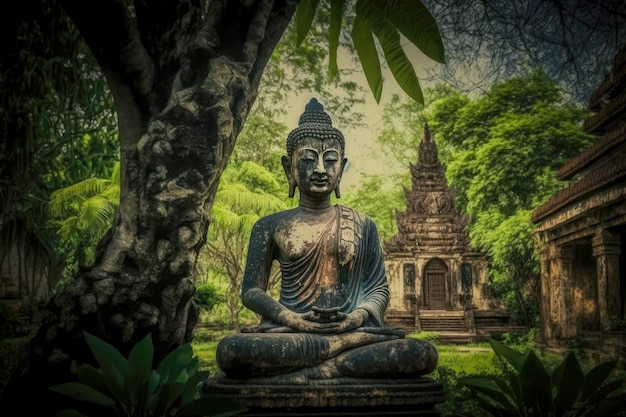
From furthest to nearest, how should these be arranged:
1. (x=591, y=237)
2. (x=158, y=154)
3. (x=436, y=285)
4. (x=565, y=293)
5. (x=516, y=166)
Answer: (x=436, y=285) < (x=516, y=166) < (x=565, y=293) < (x=591, y=237) < (x=158, y=154)

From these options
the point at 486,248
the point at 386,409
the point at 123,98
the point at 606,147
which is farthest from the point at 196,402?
the point at 486,248

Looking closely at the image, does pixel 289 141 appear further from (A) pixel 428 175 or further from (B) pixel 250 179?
(A) pixel 428 175

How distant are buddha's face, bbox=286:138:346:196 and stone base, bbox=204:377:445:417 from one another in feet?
4.85

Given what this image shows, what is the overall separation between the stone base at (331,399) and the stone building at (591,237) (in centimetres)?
770

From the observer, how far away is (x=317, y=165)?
15.9 feet

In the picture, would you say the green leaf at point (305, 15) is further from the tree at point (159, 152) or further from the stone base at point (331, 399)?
the tree at point (159, 152)

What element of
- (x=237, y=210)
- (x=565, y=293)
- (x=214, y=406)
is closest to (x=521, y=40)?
(x=214, y=406)

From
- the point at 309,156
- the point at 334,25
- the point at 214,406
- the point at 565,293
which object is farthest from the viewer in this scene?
the point at 565,293

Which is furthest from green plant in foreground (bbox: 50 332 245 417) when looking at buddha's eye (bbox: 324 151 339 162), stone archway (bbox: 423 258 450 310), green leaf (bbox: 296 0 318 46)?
stone archway (bbox: 423 258 450 310)

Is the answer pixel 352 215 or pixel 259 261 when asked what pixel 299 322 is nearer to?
pixel 259 261

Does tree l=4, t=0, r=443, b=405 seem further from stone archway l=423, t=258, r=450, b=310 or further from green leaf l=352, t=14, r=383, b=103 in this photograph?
stone archway l=423, t=258, r=450, b=310

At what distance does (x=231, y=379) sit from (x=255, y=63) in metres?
3.22

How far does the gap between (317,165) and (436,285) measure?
1874cm

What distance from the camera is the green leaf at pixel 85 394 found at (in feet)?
11.7
